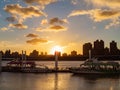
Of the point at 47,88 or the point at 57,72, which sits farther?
the point at 57,72

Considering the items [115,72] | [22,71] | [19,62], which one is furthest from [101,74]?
[19,62]

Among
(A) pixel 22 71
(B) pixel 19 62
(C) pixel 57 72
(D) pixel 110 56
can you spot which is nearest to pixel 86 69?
(C) pixel 57 72

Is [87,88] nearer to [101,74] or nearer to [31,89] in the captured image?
[31,89]

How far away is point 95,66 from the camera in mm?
111938

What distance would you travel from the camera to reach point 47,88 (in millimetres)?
69875

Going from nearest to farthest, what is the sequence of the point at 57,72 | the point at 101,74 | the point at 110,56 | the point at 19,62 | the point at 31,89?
1. the point at 31,89
2. the point at 101,74
3. the point at 57,72
4. the point at 19,62
5. the point at 110,56

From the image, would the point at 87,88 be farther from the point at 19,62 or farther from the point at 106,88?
the point at 19,62

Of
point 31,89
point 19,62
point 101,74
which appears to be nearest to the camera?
point 31,89

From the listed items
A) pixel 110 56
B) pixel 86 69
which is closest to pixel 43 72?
pixel 86 69

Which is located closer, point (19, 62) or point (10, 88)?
point (10, 88)

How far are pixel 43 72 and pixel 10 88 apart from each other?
45681 millimetres

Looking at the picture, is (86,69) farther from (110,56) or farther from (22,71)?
(110,56)

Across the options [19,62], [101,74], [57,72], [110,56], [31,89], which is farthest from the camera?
[110,56]

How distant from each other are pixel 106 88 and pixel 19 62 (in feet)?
213
